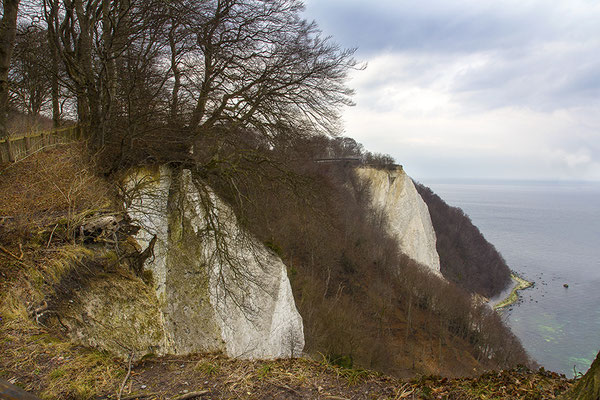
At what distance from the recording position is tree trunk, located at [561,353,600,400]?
Result: 1730 mm

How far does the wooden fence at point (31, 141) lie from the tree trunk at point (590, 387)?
855 cm

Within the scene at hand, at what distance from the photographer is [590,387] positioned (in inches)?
70.4

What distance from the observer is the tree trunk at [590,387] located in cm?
173

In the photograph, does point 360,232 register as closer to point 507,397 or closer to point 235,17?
point 235,17

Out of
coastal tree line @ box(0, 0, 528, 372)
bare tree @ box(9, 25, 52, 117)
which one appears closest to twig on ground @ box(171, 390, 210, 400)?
coastal tree line @ box(0, 0, 528, 372)

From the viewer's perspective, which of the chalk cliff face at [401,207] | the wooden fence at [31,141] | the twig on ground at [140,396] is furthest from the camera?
the chalk cliff face at [401,207]

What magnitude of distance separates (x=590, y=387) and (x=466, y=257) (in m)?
53.8

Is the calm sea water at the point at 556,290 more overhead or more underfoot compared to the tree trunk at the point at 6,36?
more underfoot

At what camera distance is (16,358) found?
2758 mm

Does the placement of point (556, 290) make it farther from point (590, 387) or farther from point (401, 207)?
point (590, 387)

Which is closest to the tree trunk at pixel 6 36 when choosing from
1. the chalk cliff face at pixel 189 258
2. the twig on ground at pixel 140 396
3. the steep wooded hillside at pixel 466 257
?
the chalk cliff face at pixel 189 258

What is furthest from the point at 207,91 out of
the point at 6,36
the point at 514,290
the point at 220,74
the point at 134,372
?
the point at 514,290

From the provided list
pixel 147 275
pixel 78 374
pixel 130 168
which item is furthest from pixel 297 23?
pixel 78 374

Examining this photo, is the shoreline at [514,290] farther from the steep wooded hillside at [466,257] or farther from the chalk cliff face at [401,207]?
the chalk cliff face at [401,207]
